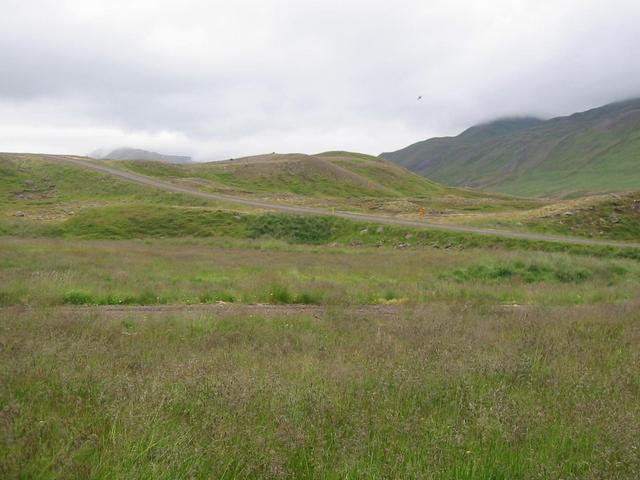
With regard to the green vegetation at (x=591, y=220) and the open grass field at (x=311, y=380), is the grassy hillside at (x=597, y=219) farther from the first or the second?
the open grass field at (x=311, y=380)

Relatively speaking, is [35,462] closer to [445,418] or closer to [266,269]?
[445,418]

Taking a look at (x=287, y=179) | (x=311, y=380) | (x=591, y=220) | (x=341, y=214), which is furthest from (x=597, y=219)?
(x=287, y=179)

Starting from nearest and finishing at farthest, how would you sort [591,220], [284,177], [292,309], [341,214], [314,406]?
1. [314,406]
2. [292,309]
3. [591,220]
4. [341,214]
5. [284,177]

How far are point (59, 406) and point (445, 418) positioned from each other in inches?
139

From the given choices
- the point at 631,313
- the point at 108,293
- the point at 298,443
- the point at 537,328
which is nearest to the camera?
the point at 298,443

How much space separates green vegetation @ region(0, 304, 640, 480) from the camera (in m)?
3.56

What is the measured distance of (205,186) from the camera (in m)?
66.7

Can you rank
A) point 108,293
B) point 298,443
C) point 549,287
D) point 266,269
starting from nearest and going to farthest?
1. point 298,443
2. point 108,293
3. point 549,287
4. point 266,269

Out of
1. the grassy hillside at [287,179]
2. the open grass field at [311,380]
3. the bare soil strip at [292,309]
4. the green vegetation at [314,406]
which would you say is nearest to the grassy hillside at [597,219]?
the open grass field at [311,380]

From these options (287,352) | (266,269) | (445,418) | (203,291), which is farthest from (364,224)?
(445,418)

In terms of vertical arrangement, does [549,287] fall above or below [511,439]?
below

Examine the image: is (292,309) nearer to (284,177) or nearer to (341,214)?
(341,214)

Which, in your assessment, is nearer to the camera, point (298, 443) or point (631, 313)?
point (298, 443)

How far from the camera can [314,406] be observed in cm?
461
